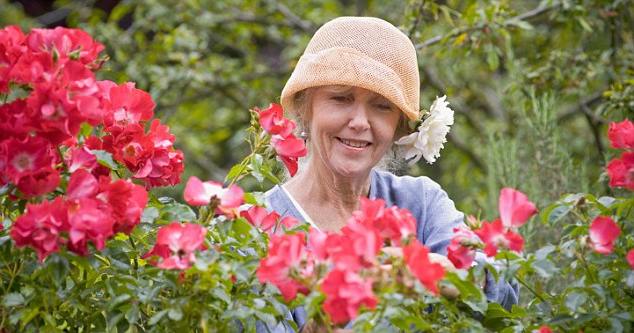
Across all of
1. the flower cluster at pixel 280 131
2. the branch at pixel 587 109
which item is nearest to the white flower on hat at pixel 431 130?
the flower cluster at pixel 280 131

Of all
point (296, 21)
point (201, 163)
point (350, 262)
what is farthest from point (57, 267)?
point (201, 163)

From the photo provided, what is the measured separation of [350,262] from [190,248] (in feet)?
0.92

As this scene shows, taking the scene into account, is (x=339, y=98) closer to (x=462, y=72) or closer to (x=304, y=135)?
(x=304, y=135)

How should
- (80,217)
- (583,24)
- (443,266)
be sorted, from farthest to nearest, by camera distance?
(583,24), (443,266), (80,217)

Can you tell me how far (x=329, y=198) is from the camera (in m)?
2.25

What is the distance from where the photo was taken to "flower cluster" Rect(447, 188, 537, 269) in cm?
142

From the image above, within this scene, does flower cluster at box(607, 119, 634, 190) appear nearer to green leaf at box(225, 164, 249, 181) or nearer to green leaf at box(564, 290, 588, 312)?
green leaf at box(564, 290, 588, 312)

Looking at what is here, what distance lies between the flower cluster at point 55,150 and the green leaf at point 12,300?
11 cm

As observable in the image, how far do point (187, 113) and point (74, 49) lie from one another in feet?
13.9

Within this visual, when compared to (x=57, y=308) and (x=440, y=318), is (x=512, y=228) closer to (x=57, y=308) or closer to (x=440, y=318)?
(x=440, y=318)

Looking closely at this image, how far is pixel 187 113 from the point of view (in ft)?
18.6

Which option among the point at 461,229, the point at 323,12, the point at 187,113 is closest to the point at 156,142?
the point at 461,229

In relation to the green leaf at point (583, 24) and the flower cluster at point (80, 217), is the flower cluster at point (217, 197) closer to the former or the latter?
the flower cluster at point (80, 217)

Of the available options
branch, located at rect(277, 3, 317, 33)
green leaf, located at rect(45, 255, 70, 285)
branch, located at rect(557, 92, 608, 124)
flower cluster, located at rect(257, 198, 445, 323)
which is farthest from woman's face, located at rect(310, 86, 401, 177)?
branch, located at rect(277, 3, 317, 33)
